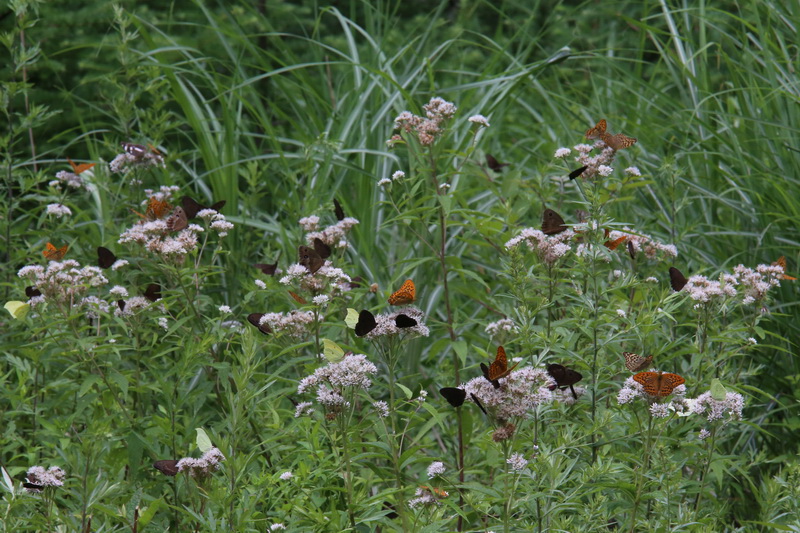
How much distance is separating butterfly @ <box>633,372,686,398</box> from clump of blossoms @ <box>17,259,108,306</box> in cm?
191

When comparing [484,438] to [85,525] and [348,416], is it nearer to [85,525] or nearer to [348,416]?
[348,416]

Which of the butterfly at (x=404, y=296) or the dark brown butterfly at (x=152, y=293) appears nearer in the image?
the butterfly at (x=404, y=296)

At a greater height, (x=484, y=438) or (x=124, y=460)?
(x=484, y=438)

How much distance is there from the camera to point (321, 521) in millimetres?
2396

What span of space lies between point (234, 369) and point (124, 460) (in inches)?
36.3

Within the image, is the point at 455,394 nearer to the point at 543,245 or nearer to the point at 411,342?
the point at 543,245

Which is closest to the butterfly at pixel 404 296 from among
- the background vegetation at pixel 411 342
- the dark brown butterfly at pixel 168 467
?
the background vegetation at pixel 411 342

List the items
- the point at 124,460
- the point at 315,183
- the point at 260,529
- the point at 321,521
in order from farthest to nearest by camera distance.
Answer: the point at 315,183 < the point at 124,460 < the point at 260,529 < the point at 321,521

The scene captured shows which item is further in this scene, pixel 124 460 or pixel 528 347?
pixel 124 460

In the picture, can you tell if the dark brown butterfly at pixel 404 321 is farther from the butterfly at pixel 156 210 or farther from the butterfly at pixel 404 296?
→ the butterfly at pixel 156 210

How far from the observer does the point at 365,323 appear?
2.46 m

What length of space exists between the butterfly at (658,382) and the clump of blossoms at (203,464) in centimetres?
113

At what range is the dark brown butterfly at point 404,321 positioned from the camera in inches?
96.3

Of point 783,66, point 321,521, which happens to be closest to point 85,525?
point 321,521
